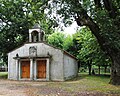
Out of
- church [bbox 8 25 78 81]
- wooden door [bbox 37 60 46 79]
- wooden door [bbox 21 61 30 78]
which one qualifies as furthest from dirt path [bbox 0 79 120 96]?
wooden door [bbox 21 61 30 78]

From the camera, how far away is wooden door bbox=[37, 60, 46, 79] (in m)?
26.1

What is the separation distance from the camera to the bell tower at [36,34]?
27156 mm

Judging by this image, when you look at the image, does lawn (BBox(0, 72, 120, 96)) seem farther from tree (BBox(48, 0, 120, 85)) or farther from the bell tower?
the bell tower

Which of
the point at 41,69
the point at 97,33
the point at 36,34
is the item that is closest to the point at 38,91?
the point at 97,33

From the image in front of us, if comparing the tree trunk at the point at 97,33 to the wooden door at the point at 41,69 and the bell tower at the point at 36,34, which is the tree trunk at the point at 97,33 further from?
the bell tower at the point at 36,34

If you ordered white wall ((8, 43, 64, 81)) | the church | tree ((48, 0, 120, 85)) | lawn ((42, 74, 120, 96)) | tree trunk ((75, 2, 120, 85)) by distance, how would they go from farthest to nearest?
the church < white wall ((8, 43, 64, 81)) < lawn ((42, 74, 120, 96)) < tree trunk ((75, 2, 120, 85)) < tree ((48, 0, 120, 85))

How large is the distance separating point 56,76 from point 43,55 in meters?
2.96

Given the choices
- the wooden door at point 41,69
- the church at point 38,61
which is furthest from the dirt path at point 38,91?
the wooden door at point 41,69

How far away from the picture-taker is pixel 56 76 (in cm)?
2511

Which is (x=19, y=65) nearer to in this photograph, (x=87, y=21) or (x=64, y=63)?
(x=64, y=63)

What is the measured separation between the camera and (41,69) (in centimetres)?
2638

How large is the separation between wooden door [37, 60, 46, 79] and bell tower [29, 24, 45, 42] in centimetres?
282

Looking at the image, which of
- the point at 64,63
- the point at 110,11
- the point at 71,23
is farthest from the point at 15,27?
the point at 110,11

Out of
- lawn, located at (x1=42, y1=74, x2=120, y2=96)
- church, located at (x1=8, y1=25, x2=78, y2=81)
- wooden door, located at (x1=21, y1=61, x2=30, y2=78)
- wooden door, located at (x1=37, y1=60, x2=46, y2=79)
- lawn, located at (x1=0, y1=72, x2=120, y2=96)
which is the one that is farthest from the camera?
wooden door, located at (x1=21, y1=61, x2=30, y2=78)
